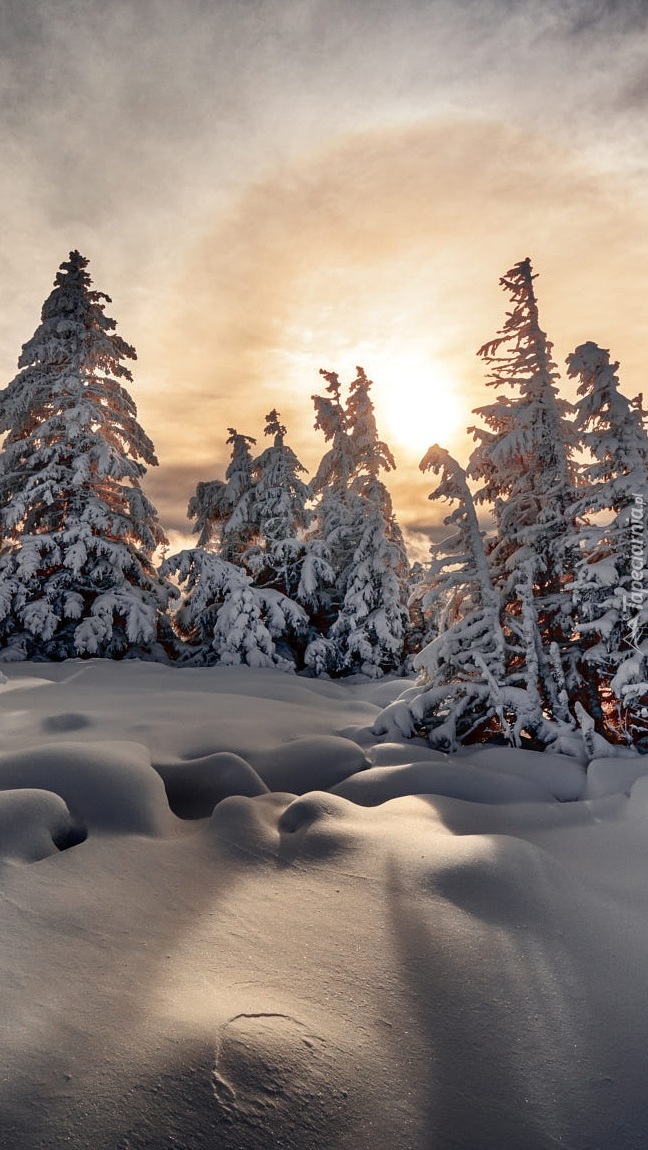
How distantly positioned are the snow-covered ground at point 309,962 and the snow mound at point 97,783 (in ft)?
0.06

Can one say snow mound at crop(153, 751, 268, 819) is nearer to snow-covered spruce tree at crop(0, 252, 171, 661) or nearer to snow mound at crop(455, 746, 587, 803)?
snow mound at crop(455, 746, 587, 803)

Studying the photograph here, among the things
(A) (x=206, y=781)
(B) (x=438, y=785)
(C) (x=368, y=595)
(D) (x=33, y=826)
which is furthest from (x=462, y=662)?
(C) (x=368, y=595)

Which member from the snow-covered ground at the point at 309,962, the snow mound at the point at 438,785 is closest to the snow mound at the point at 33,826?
the snow-covered ground at the point at 309,962

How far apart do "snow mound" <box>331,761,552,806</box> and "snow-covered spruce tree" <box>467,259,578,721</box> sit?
8.27 ft

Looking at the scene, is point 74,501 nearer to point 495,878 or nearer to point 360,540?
point 360,540

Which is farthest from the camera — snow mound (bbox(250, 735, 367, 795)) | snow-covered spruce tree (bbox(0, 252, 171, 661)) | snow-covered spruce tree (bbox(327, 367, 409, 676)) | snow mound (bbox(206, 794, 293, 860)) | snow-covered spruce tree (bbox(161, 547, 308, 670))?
snow-covered spruce tree (bbox(327, 367, 409, 676))

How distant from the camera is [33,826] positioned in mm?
3549

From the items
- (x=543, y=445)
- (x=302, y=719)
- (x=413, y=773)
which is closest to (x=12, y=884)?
(x=413, y=773)

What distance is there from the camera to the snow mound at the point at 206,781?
5000 mm

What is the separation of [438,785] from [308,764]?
1.50 meters

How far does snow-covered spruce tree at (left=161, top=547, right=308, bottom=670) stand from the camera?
580 inches

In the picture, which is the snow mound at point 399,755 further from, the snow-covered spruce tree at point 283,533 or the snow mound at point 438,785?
the snow-covered spruce tree at point 283,533

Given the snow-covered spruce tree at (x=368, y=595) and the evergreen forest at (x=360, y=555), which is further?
the snow-covered spruce tree at (x=368, y=595)

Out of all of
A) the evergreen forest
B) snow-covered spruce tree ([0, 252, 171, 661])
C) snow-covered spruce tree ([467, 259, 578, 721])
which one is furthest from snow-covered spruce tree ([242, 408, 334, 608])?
snow-covered spruce tree ([467, 259, 578, 721])
